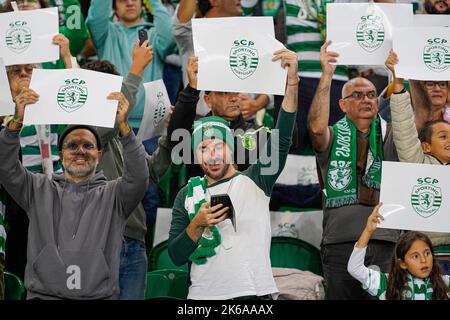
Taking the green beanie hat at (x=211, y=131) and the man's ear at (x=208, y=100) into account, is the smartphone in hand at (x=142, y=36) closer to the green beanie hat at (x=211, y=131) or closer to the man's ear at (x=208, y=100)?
the man's ear at (x=208, y=100)

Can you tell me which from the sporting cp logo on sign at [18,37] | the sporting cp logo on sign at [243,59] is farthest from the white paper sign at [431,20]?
the sporting cp logo on sign at [18,37]

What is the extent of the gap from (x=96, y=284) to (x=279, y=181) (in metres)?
1.71

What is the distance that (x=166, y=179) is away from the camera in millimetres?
7426

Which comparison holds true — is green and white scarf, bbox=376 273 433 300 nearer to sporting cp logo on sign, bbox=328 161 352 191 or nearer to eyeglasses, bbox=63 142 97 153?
sporting cp logo on sign, bbox=328 161 352 191

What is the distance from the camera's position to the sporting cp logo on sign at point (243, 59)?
6.66m

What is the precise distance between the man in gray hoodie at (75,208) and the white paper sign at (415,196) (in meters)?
1.42

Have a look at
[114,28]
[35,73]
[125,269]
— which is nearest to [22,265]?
[125,269]

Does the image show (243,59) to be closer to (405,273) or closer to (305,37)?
(305,37)

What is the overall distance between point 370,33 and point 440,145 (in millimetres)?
808

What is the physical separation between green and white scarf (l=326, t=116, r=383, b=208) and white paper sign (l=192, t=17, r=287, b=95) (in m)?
0.63

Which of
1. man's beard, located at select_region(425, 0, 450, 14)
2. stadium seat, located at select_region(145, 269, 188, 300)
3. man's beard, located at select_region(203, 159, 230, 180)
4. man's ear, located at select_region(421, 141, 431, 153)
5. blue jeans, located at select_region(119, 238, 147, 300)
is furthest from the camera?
man's beard, located at select_region(425, 0, 450, 14)

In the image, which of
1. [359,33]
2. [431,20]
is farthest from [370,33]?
[431,20]

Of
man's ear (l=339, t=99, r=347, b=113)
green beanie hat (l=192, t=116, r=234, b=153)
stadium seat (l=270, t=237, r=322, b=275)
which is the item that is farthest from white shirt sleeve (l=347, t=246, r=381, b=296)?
man's ear (l=339, t=99, r=347, b=113)

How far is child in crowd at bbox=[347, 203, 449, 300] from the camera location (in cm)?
643
